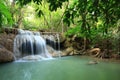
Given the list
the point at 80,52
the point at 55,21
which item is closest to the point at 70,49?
the point at 80,52

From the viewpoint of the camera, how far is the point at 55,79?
752cm

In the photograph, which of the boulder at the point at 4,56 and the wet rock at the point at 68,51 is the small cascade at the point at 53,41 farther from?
the boulder at the point at 4,56

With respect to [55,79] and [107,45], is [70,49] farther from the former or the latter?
[55,79]

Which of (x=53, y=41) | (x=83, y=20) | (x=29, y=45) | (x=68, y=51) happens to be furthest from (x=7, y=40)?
(x=83, y=20)

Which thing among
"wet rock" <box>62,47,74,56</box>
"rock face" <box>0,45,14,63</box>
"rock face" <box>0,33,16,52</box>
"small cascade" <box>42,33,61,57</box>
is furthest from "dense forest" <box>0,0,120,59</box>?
"rock face" <box>0,45,14,63</box>

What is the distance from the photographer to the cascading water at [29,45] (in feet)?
51.0

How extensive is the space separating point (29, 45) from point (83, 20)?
14372 mm

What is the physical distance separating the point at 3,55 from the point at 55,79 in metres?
6.32

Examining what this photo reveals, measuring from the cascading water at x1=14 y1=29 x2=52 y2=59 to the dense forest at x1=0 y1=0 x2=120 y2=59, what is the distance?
61.6 inches

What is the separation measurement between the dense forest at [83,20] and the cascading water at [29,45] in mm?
1565

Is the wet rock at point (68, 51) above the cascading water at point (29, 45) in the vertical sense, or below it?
below

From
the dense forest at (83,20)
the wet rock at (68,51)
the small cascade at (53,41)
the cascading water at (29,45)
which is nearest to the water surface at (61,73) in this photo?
the dense forest at (83,20)

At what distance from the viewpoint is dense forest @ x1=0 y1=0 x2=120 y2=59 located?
2537mm

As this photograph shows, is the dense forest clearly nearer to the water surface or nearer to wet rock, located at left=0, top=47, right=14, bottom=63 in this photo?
wet rock, located at left=0, top=47, right=14, bottom=63
